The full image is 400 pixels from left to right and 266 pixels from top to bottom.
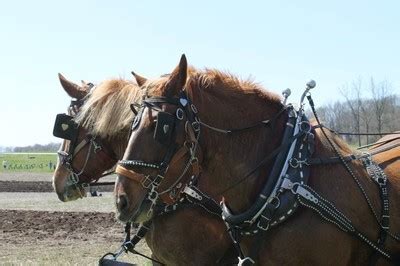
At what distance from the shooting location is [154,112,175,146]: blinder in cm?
394

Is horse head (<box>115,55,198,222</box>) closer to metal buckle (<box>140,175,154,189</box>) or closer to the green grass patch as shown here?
metal buckle (<box>140,175,154,189</box>)

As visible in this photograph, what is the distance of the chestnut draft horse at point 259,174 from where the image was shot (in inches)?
156

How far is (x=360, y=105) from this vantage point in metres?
47.0

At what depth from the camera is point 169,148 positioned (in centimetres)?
400

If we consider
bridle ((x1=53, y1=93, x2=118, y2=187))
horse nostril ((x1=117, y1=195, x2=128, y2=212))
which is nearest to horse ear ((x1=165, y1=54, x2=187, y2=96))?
horse nostril ((x1=117, y1=195, x2=128, y2=212))

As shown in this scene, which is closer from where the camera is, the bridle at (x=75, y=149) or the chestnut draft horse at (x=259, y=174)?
the chestnut draft horse at (x=259, y=174)

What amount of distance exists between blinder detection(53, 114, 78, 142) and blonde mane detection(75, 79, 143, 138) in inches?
3.7

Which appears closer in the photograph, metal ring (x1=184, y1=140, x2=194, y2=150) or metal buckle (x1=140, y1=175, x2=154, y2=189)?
metal buckle (x1=140, y1=175, x2=154, y2=189)

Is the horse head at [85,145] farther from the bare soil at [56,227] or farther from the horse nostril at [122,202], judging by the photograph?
the bare soil at [56,227]

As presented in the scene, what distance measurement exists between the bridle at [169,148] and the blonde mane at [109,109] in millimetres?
1249

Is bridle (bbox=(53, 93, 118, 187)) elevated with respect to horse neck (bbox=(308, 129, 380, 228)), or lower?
lower

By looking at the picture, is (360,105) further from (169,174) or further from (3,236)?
(169,174)

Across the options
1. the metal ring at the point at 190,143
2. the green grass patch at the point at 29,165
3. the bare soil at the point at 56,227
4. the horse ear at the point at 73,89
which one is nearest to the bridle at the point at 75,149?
the horse ear at the point at 73,89

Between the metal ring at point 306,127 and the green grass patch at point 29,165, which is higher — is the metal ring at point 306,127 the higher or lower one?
the higher one
